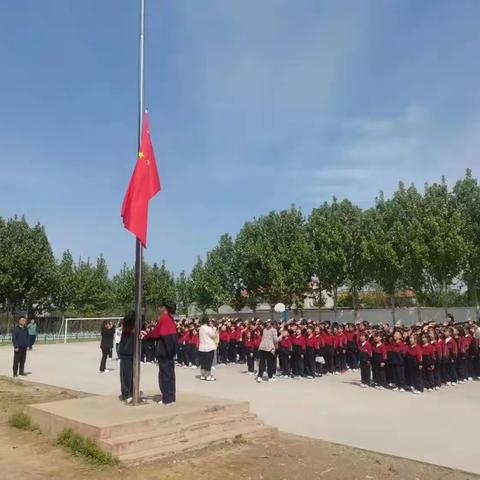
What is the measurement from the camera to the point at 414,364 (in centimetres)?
1324

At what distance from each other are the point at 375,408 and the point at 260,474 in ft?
15.6

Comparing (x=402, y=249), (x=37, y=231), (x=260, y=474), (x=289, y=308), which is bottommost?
(x=260, y=474)

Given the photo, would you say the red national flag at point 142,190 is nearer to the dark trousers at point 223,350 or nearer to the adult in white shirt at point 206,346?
the adult in white shirt at point 206,346

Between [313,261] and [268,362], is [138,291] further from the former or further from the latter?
[313,261]

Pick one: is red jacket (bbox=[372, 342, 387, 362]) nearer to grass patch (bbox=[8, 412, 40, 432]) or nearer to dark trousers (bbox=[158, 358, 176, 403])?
dark trousers (bbox=[158, 358, 176, 403])

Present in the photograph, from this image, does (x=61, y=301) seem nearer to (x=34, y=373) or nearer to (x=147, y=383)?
(x=34, y=373)

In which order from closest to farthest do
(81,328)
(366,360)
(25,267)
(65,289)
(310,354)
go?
1. (366,360)
2. (310,354)
3. (81,328)
4. (25,267)
5. (65,289)

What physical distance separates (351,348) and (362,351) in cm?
354

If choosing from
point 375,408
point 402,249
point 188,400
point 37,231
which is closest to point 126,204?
point 188,400

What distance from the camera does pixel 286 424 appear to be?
9.37 metres

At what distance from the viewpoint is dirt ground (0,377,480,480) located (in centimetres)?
652

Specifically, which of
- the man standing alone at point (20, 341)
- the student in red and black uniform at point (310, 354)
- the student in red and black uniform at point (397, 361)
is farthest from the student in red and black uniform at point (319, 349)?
Answer: the man standing alone at point (20, 341)

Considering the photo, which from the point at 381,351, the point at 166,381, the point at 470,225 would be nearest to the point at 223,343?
the point at 381,351

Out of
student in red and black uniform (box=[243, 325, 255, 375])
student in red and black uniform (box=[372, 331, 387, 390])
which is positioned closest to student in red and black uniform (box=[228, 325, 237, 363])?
student in red and black uniform (box=[243, 325, 255, 375])
